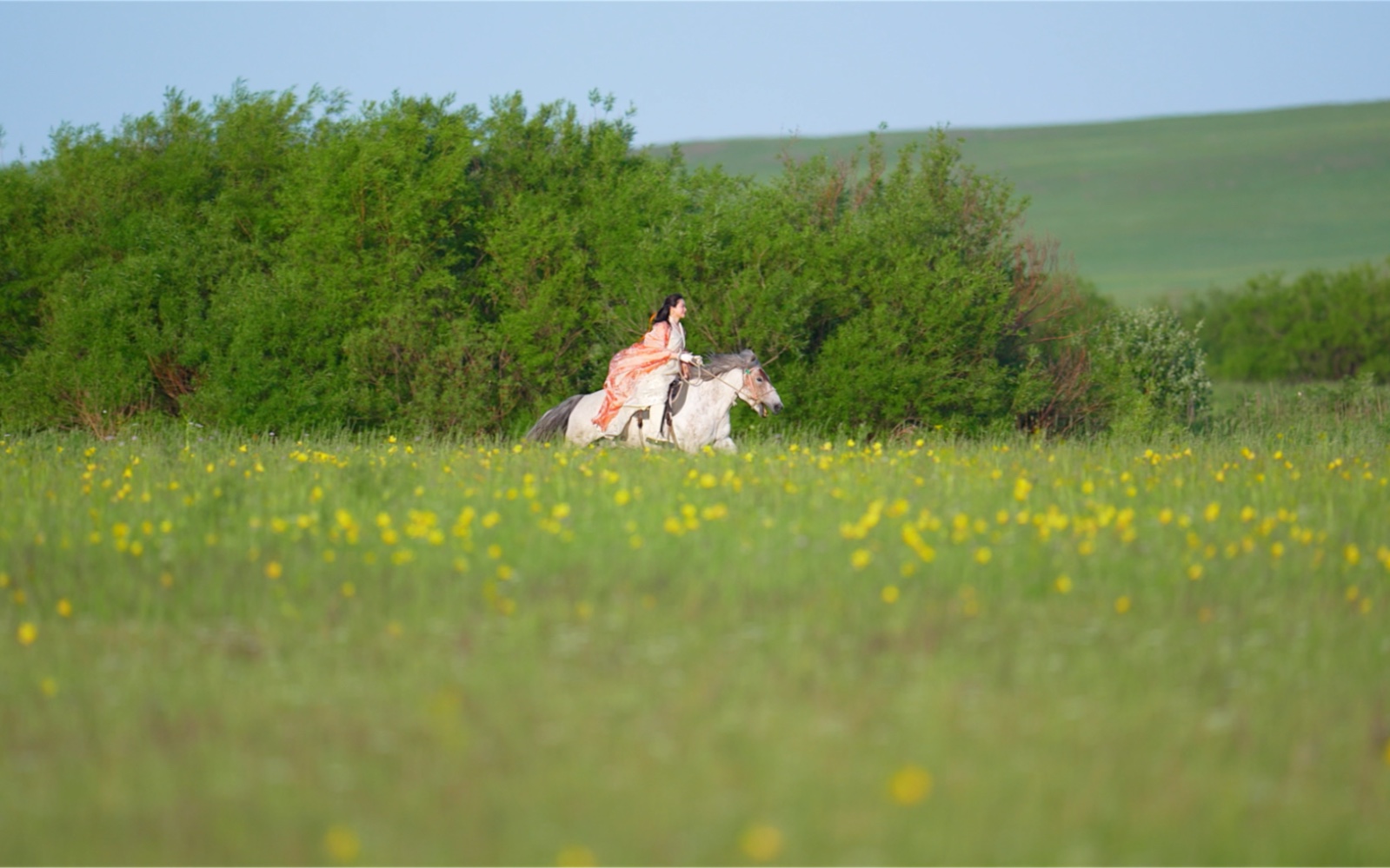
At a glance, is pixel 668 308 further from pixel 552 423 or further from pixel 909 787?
pixel 909 787

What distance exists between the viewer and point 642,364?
1734 cm

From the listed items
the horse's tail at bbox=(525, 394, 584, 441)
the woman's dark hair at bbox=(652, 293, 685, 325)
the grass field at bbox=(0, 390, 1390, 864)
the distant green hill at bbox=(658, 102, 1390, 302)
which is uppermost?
the distant green hill at bbox=(658, 102, 1390, 302)

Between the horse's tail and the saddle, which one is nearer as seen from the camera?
the saddle

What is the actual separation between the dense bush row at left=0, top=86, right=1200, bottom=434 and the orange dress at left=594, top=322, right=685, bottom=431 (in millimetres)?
Result: 5110

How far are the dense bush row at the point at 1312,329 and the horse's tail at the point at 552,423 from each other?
41.2m

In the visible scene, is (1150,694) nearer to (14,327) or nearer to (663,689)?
(663,689)

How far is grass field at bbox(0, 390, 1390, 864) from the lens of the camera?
5.41 meters

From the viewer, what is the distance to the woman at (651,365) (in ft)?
55.9

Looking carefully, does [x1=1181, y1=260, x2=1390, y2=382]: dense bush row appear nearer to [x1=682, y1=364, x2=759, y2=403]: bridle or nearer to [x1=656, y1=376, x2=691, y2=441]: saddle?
[x1=682, y1=364, x2=759, y2=403]: bridle

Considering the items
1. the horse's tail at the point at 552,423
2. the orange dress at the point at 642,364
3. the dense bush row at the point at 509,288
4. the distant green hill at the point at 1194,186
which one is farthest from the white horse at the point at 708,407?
the distant green hill at the point at 1194,186

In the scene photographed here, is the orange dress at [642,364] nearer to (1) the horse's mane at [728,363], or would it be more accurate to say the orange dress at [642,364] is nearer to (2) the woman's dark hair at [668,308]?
(2) the woman's dark hair at [668,308]

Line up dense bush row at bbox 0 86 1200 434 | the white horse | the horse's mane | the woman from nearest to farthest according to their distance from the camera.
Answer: the white horse
the horse's mane
the woman
dense bush row at bbox 0 86 1200 434

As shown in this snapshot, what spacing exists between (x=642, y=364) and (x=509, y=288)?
821 cm

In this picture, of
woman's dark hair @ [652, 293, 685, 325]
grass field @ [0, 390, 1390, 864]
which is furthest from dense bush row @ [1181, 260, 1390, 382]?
grass field @ [0, 390, 1390, 864]
